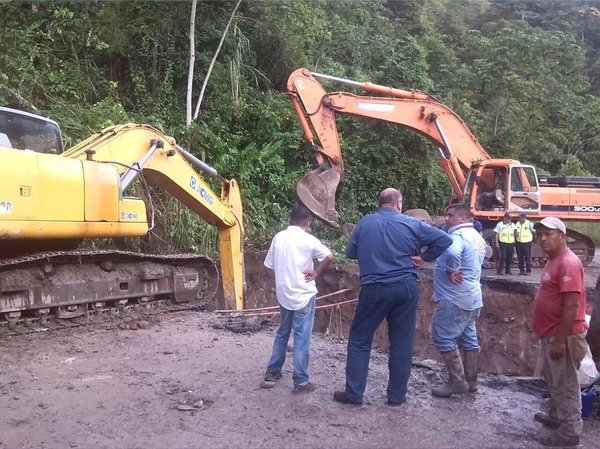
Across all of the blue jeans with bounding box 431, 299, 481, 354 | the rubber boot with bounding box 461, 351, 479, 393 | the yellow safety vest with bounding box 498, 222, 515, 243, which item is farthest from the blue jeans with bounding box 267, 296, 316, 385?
the yellow safety vest with bounding box 498, 222, 515, 243

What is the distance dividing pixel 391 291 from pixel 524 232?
31.8 feet

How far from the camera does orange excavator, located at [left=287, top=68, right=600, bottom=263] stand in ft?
43.5

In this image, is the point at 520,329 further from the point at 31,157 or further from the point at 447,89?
the point at 447,89

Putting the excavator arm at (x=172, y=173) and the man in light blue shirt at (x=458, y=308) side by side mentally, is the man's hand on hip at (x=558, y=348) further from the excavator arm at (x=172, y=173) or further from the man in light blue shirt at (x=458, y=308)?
the excavator arm at (x=172, y=173)

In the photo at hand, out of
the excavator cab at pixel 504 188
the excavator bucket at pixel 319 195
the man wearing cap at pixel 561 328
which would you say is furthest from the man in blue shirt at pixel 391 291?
the excavator cab at pixel 504 188

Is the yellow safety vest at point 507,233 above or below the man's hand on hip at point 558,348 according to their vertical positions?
above

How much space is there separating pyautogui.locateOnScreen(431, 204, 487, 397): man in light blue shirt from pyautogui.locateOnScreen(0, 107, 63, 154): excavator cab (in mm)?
4999

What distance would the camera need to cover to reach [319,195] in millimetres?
12227

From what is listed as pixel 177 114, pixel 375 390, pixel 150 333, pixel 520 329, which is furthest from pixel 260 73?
pixel 375 390

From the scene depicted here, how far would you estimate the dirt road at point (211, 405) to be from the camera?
4.55 m

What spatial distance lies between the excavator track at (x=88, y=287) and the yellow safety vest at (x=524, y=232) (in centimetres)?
732

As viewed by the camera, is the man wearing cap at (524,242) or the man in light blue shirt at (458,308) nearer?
the man in light blue shirt at (458,308)

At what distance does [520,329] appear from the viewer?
1093 cm

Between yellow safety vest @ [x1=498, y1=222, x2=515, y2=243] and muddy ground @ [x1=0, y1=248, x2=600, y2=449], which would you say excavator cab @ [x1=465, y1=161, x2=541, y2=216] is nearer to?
yellow safety vest @ [x1=498, y1=222, x2=515, y2=243]
